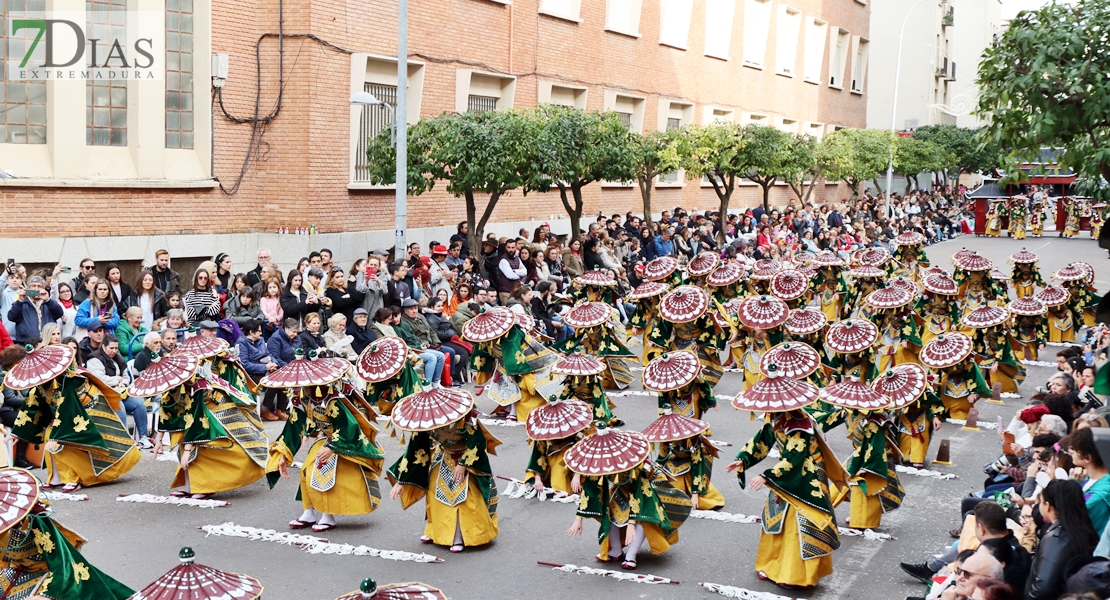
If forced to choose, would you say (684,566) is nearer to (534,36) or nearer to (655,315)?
(655,315)

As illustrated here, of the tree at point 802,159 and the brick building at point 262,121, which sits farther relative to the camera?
the tree at point 802,159

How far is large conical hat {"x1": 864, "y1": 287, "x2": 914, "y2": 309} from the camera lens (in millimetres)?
16047

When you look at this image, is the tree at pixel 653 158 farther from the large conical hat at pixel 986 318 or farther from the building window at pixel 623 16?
the large conical hat at pixel 986 318

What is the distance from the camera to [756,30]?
43188mm

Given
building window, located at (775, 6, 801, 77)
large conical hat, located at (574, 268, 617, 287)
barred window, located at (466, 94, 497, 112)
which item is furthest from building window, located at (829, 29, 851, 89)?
large conical hat, located at (574, 268, 617, 287)

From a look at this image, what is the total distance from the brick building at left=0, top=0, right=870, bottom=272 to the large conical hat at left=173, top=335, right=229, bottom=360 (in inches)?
264

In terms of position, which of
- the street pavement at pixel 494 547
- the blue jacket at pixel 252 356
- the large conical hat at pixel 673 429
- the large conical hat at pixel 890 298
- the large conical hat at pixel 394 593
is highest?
the large conical hat at pixel 890 298

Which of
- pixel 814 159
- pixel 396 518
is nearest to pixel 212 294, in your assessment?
pixel 396 518

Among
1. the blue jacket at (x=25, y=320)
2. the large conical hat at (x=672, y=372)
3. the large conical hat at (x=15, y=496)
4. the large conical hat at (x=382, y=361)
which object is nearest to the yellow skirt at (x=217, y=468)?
the large conical hat at (x=382, y=361)

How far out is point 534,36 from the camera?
28344mm

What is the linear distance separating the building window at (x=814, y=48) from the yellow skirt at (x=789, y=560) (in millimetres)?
41454

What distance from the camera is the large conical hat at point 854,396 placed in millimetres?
10273

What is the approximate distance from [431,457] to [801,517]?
3.12m

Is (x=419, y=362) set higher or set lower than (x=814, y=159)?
lower
